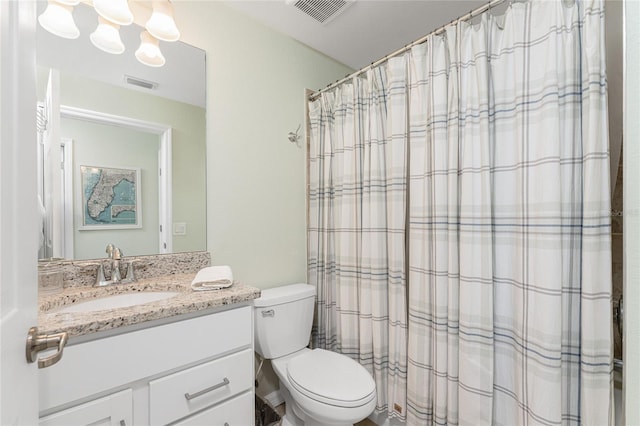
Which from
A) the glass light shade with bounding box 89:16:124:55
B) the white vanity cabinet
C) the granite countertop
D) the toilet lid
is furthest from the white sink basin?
the glass light shade with bounding box 89:16:124:55

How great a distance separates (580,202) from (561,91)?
40cm

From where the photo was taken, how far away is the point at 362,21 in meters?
1.72

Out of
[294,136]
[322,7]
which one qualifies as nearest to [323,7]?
[322,7]

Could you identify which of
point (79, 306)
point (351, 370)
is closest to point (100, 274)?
point (79, 306)

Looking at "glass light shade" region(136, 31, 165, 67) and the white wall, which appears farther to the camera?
the white wall

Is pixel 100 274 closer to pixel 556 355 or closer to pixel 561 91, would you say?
pixel 556 355

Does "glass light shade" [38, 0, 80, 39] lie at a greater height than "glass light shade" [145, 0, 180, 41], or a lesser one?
lesser

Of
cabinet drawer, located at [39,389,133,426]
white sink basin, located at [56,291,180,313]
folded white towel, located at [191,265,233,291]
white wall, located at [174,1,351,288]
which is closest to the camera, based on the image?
cabinet drawer, located at [39,389,133,426]

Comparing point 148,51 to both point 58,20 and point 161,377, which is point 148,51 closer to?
point 58,20

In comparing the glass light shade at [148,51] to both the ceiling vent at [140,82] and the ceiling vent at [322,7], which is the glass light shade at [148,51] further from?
the ceiling vent at [322,7]

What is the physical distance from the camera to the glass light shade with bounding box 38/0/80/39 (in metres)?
1.13

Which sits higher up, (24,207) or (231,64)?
(231,64)

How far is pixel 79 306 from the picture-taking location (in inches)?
42.4

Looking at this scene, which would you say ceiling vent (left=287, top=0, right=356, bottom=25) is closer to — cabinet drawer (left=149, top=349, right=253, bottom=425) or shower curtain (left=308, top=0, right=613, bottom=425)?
shower curtain (left=308, top=0, right=613, bottom=425)
